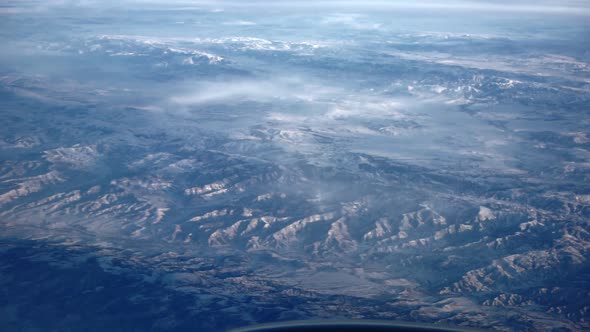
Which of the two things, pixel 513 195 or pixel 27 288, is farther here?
pixel 513 195

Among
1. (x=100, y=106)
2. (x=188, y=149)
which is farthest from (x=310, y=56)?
(x=188, y=149)

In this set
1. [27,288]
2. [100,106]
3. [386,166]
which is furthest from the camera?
[100,106]

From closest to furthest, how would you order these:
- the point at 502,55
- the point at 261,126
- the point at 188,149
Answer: the point at 188,149 → the point at 261,126 → the point at 502,55

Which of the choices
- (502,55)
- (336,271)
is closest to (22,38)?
(502,55)

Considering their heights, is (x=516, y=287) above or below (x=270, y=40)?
below

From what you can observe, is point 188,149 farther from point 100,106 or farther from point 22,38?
point 22,38

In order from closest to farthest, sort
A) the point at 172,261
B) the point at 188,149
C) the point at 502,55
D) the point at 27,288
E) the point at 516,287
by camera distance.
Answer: the point at 27,288 → the point at 516,287 → the point at 172,261 → the point at 188,149 → the point at 502,55

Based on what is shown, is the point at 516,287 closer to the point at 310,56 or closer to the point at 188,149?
the point at 188,149

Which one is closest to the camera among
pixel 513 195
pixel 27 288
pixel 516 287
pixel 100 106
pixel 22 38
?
pixel 27 288

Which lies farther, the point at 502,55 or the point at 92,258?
the point at 502,55
